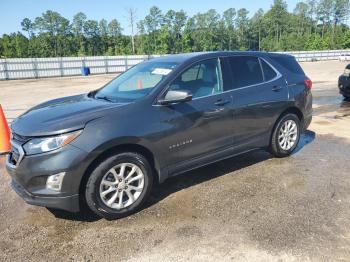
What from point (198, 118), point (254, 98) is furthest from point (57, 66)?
point (198, 118)

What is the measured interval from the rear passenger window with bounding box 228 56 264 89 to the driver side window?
0.27 metres

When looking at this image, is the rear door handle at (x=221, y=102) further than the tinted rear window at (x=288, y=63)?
No

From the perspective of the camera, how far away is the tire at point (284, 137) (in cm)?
555

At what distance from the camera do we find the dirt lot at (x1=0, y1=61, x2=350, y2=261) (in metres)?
3.26

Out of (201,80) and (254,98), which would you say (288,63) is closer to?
(254,98)

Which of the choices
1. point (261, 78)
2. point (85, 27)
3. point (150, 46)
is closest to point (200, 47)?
point (150, 46)

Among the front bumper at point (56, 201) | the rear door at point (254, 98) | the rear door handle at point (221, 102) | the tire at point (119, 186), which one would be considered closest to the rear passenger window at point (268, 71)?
the rear door at point (254, 98)

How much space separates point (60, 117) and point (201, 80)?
72.4 inches

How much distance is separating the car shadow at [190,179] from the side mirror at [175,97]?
1.22 meters

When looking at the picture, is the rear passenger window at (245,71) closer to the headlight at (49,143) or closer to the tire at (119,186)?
the tire at (119,186)

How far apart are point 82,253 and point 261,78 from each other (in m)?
3.51

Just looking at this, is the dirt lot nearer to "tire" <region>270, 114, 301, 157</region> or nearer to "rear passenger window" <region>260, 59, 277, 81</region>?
"tire" <region>270, 114, 301, 157</region>

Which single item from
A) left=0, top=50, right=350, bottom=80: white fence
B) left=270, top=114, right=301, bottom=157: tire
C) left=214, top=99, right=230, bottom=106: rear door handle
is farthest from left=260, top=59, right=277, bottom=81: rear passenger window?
left=0, top=50, right=350, bottom=80: white fence

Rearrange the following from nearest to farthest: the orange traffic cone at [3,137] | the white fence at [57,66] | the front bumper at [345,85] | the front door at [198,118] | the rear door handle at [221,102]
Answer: the front door at [198,118], the rear door handle at [221,102], the orange traffic cone at [3,137], the front bumper at [345,85], the white fence at [57,66]
